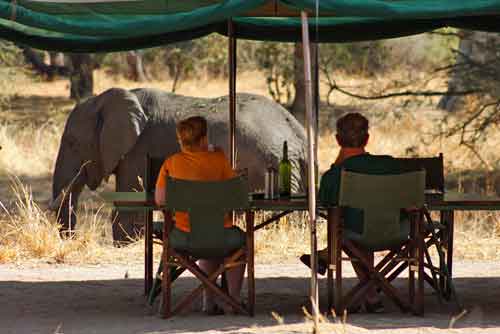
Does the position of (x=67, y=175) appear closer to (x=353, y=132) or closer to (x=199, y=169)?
(x=199, y=169)

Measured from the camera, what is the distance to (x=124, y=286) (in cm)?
912

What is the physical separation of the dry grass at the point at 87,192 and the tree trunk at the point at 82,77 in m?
0.52

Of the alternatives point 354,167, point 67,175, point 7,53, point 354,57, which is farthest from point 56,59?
point 354,167

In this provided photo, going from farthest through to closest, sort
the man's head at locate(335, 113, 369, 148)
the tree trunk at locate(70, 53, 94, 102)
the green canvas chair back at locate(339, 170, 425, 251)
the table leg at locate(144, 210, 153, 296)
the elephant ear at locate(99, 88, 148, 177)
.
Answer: the tree trunk at locate(70, 53, 94, 102), the elephant ear at locate(99, 88, 148, 177), the table leg at locate(144, 210, 153, 296), the man's head at locate(335, 113, 369, 148), the green canvas chair back at locate(339, 170, 425, 251)

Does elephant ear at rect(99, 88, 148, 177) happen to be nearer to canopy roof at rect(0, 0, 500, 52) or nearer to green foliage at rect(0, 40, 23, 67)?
canopy roof at rect(0, 0, 500, 52)

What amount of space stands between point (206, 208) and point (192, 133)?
1.71ft

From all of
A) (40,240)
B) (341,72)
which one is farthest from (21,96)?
(40,240)

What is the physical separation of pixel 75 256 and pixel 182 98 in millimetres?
4712

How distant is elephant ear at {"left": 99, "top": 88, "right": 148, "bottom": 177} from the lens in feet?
46.3

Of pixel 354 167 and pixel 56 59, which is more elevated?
A: pixel 56 59

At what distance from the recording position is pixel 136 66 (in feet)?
103

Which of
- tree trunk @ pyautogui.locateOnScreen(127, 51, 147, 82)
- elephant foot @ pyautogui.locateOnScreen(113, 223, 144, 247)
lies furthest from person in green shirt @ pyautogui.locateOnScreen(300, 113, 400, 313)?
tree trunk @ pyautogui.locateOnScreen(127, 51, 147, 82)

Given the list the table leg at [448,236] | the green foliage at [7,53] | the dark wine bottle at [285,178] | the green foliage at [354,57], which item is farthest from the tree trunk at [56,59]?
the dark wine bottle at [285,178]

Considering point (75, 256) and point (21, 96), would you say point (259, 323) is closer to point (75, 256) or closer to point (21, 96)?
point (75, 256)
